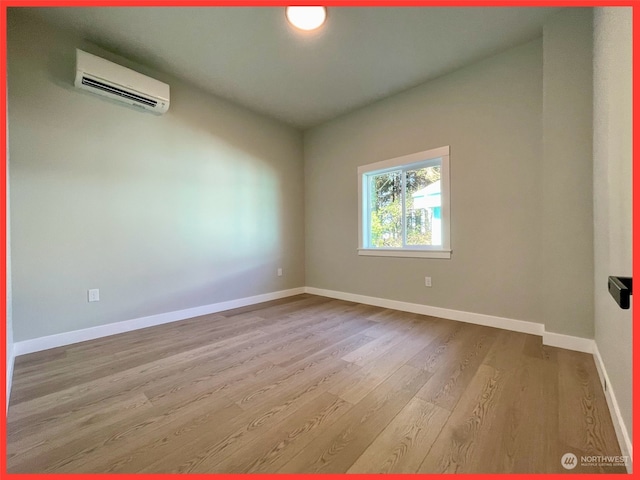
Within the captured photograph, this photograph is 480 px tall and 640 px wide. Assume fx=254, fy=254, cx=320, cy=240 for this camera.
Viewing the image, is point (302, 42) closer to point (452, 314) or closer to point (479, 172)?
point (479, 172)

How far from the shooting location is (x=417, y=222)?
3.11 meters

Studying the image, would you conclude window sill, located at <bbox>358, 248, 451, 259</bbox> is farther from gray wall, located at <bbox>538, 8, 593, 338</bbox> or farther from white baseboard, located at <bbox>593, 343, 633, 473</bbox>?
white baseboard, located at <bbox>593, 343, 633, 473</bbox>

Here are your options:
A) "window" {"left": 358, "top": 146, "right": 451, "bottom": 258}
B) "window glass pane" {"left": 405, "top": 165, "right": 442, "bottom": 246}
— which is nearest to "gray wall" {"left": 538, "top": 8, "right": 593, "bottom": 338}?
"window" {"left": 358, "top": 146, "right": 451, "bottom": 258}

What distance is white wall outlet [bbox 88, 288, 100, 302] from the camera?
2289mm

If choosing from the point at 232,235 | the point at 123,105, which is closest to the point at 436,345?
the point at 232,235

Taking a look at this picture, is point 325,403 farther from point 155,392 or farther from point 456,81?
point 456,81

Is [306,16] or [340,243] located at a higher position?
[306,16]

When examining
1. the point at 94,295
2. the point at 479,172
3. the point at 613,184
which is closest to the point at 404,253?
the point at 479,172

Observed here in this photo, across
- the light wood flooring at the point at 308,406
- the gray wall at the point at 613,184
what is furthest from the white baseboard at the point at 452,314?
the gray wall at the point at 613,184

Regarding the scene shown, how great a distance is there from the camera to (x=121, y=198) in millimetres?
2465

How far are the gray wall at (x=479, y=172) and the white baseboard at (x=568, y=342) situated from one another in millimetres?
266

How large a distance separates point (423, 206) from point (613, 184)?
1.82m

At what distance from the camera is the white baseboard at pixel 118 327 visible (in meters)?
2.02

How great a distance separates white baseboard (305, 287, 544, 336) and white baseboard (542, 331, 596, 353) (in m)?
0.20
